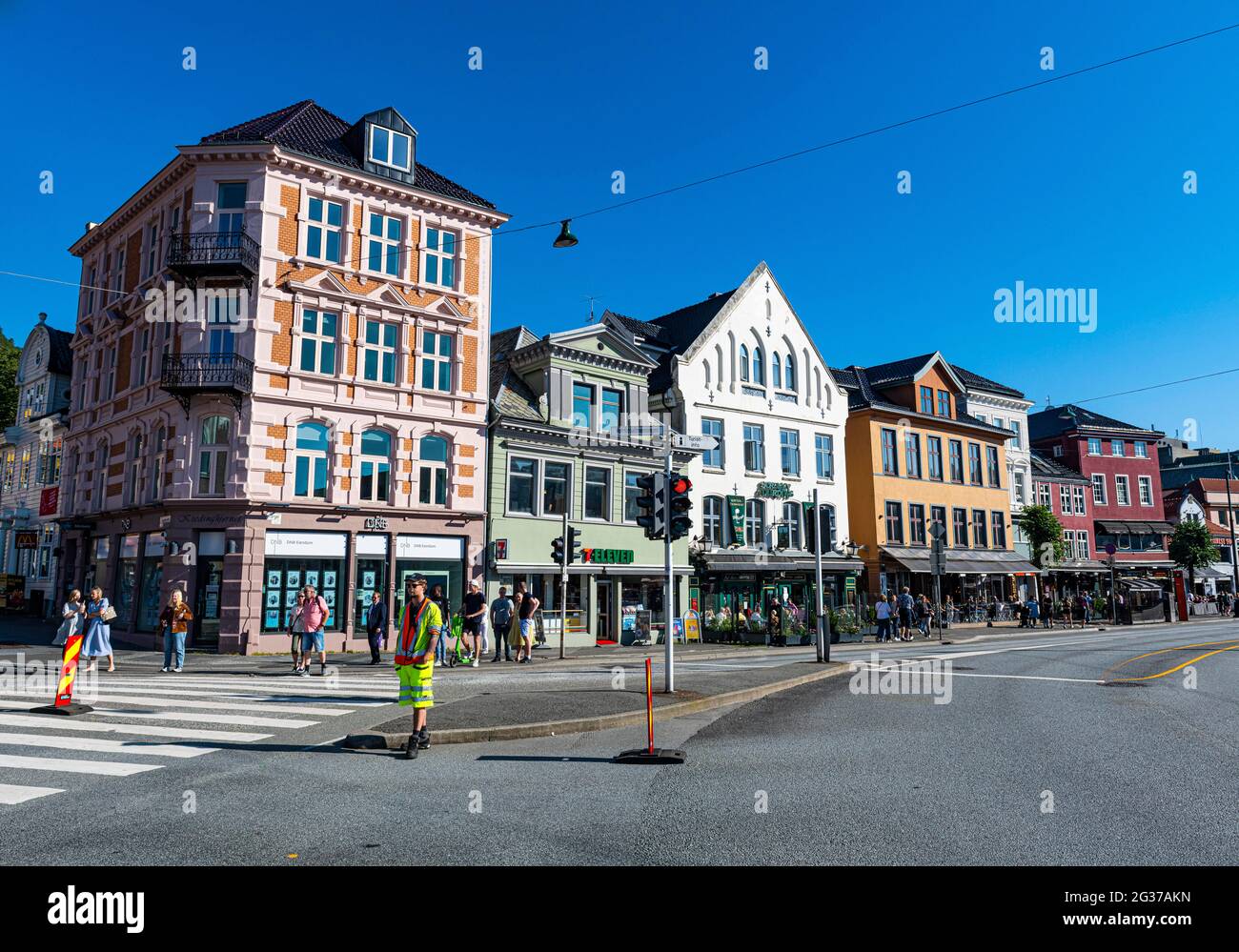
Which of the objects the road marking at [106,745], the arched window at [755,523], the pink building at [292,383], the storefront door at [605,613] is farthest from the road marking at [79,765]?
the arched window at [755,523]

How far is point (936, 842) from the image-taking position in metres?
5.61

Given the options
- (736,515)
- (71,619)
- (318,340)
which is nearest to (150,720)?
(71,619)

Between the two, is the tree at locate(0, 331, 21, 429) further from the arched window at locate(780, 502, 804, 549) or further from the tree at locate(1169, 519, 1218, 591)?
the tree at locate(1169, 519, 1218, 591)

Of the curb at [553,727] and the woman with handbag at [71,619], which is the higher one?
the woman with handbag at [71,619]

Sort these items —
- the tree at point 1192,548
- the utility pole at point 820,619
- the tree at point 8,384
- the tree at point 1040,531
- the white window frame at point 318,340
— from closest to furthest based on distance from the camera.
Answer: the utility pole at point 820,619, the white window frame at point 318,340, the tree at point 8,384, the tree at point 1040,531, the tree at point 1192,548

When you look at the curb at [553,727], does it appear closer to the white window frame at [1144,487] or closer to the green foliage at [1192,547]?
the green foliage at [1192,547]

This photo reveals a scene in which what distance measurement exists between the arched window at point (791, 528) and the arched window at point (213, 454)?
2263 cm

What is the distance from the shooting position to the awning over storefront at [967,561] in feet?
131

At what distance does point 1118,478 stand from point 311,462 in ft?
187

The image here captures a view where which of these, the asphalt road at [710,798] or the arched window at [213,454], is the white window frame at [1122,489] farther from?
the arched window at [213,454]

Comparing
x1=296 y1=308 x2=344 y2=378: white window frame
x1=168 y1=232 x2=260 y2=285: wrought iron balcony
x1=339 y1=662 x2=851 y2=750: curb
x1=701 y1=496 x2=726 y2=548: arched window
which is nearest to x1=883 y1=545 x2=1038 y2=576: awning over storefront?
x1=701 y1=496 x2=726 y2=548: arched window

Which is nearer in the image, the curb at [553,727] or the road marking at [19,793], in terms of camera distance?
the road marking at [19,793]

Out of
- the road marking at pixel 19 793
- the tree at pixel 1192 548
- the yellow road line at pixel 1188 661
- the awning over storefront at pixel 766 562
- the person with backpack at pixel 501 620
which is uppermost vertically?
the tree at pixel 1192 548

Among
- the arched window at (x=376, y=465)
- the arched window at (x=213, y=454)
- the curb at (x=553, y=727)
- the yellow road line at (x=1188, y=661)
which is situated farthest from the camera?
the arched window at (x=376, y=465)
